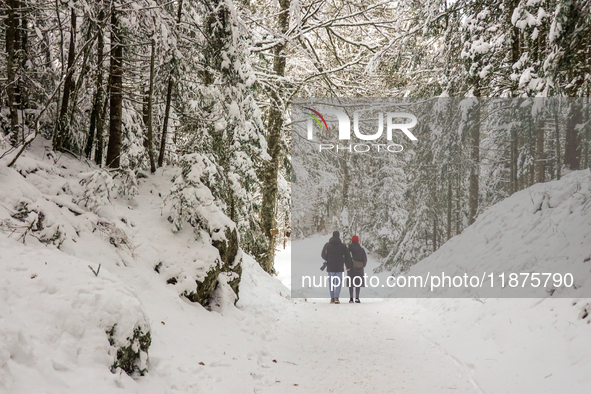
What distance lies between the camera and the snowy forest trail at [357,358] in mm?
Result: 4434

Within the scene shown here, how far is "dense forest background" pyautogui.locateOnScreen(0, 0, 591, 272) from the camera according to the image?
570 centimetres

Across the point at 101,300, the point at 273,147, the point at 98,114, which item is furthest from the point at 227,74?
the point at 101,300

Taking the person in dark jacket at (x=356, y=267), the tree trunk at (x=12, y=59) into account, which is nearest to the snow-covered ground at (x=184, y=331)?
the tree trunk at (x=12, y=59)

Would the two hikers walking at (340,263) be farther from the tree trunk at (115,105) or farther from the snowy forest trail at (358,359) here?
the tree trunk at (115,105)

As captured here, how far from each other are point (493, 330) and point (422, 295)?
3.68 metres

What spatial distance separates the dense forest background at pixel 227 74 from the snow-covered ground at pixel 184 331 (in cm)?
80

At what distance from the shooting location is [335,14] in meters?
10.8

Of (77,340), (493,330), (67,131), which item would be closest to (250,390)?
(77,340)

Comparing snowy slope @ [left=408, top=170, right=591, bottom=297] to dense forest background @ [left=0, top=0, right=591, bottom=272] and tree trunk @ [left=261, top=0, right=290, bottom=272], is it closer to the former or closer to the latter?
dense forest background @ [left=0, top=0, right=591, bottom=272]

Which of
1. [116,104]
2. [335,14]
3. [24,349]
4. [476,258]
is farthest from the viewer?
[335,14]

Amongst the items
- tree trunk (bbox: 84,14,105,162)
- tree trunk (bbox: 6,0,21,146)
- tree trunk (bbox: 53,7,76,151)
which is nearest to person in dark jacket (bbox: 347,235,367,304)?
tree trunk (bbox: 84,14,105,162)

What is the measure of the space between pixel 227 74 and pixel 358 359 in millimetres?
5509

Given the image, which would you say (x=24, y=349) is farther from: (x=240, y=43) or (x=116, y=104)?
(x=240, y=43)

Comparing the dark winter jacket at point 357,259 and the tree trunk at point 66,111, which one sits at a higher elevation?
the tree trunk at point 66,111
